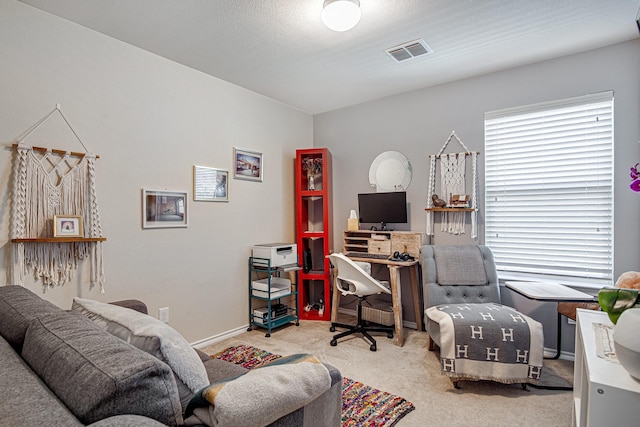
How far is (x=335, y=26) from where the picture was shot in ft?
6.84

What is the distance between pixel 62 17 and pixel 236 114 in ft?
5.01

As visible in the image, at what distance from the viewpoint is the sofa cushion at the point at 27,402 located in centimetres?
65

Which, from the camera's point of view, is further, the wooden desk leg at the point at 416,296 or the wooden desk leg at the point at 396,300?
the wooden desk leg at the point at 416,296

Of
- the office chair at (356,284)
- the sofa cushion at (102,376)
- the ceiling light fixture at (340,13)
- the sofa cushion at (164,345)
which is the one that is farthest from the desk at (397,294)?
the sofa cushion at (102,376)

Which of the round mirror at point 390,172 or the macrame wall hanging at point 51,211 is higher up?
the round mirror at point 390,172

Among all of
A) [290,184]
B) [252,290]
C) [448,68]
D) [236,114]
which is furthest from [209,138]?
[448,68]

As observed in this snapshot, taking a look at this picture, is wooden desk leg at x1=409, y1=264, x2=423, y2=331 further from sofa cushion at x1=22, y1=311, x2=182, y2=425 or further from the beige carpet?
sofa cushion at x1=22, y1=311, x2=182, y2=425

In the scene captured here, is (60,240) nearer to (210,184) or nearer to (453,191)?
(210,184)

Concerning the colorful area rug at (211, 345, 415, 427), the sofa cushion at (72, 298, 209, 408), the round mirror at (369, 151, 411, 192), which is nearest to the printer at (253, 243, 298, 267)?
the round mirror at (369, 151, 411, 192)

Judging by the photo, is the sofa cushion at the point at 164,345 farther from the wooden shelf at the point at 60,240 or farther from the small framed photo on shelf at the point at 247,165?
the small framed photo on shelf at the point at 247,165

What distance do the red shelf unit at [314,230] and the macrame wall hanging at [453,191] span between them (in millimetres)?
1193

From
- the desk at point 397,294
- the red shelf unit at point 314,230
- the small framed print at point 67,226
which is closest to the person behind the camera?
the small framed print at point 67,226

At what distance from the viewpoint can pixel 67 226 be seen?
87.4 inches

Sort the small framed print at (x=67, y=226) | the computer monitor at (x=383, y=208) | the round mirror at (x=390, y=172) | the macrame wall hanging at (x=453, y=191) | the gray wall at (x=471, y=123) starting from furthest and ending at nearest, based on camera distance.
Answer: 1. the round mirror at (x=390, y=172)
2. the computer monitor at (x=383, y=208)
3. the macrame wall hanging at (x=453, y=191)
4. the gray wall at (x=471, y=123)
5. the small framed print at (x=67, y=226)
